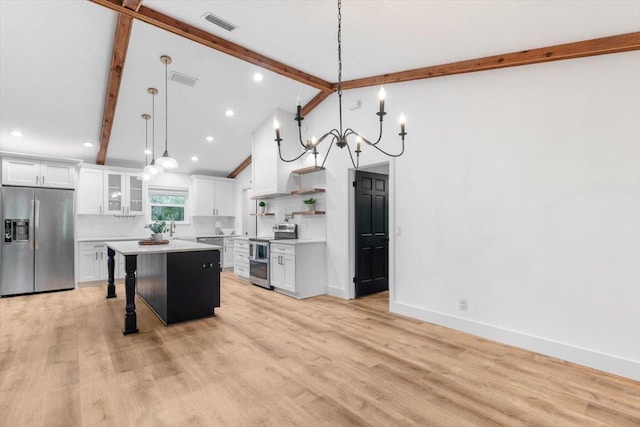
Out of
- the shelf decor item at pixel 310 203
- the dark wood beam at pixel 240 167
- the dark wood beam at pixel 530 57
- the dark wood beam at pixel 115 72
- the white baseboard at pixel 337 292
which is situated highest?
the dark wood beam at pixel 115 72

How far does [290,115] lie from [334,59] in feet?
6.64

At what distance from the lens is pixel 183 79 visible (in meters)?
4.37

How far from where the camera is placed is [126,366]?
2.65 meters

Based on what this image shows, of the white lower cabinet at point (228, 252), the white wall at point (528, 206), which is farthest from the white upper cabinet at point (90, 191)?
the white wall at point (528, 206)

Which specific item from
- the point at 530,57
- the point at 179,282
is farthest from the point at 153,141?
the point at 530,57

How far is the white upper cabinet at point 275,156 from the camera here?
555cm

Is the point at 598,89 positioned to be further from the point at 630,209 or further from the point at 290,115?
the point at 290,115

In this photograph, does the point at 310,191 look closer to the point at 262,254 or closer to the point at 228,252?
the point at 262,254

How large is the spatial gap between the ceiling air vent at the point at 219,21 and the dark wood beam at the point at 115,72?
2.68 feet

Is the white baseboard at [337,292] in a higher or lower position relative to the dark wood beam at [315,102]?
lower

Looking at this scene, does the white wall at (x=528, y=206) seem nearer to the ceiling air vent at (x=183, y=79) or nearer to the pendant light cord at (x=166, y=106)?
the ceiling air vent at (x=183, y=79)

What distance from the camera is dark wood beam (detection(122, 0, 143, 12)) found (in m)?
2.90

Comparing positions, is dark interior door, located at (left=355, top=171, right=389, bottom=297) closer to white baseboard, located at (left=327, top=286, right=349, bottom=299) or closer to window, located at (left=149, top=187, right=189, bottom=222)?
white baseboard, located at (left=327, top=286, right=349, bottom=299)

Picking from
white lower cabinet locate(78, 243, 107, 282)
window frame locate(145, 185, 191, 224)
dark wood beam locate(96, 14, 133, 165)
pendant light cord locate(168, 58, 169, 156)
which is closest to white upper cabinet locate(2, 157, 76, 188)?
dark wood beam locate(96, 14, 133, 165)
